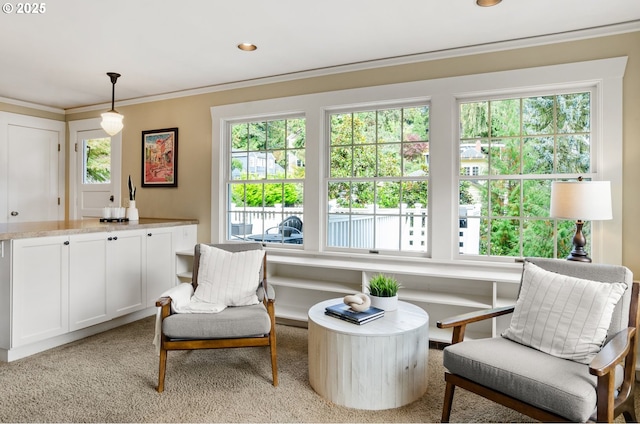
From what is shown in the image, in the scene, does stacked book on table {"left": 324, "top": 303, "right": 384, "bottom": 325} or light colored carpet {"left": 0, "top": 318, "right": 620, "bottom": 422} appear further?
stacked book on table {"left": 324, "top": 303, "right": 384, "bottom": 325}

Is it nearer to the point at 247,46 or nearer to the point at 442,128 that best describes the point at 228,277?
the point at 247,46

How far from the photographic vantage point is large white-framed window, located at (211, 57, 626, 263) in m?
2.70

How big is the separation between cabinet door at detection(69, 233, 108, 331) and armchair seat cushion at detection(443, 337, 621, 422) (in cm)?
282

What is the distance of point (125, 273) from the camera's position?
351 cm

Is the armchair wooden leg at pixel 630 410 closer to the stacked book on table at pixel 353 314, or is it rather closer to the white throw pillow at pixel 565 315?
the white throw pillow at pixel 565 315

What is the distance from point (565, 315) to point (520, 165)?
60.5 inches

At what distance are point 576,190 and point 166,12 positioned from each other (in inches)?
112

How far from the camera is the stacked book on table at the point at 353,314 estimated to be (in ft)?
7.47

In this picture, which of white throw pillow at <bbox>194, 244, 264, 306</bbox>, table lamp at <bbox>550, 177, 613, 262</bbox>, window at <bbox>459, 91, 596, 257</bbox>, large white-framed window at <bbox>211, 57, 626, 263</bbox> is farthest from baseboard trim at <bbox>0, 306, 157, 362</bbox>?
table lamp at <bbox>550, 177, 613, 262</bbox>

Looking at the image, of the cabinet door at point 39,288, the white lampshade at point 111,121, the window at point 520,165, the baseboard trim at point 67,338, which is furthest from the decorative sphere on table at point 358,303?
the white lampshade at point 111,121

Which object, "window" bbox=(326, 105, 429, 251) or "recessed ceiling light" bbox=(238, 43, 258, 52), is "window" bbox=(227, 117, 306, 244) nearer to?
"window" bbox=(326, 105, 429, 251)

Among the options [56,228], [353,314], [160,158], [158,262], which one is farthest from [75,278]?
[353,314]

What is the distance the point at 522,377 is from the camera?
65.1 inches

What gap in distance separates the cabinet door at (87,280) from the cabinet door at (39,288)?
0.05 meters
